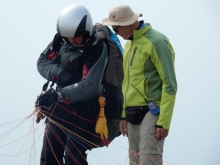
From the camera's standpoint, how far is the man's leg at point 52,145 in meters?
6.82

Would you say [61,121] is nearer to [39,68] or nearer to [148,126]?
[39,68]

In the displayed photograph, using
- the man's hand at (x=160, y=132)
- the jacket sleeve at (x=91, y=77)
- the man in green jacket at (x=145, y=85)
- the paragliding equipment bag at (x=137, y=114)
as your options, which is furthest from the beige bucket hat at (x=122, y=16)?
the man's hand at (x=160, y=132)

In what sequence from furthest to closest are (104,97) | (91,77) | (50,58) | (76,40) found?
(50,58), (104,97), (76,40), (91,77)

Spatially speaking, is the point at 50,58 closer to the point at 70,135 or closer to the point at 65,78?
the point at 65,78

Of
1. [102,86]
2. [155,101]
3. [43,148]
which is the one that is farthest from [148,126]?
[43,148]

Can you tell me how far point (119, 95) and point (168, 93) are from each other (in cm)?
133

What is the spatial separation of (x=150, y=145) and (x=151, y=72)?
717 mm

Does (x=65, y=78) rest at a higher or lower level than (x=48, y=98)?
higher

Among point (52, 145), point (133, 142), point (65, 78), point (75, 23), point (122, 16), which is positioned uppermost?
point (122, 16)

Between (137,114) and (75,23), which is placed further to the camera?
(75,23)

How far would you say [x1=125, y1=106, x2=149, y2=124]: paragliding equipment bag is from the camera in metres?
5.89

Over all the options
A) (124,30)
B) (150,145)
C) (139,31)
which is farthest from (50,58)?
(150,145)

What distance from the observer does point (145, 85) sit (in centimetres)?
587

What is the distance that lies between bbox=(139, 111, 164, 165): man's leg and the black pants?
39.7 inches
